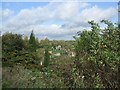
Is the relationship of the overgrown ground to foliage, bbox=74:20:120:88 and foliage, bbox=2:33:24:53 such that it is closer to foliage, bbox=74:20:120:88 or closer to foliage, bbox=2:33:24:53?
foliage, bbox=74:20:120:88

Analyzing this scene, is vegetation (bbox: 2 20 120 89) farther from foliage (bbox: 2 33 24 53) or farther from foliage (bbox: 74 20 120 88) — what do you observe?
foliage (bbox: 2 33 24 53)

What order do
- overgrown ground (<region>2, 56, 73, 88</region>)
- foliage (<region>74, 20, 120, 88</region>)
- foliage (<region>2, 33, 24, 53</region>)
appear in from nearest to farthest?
foliage (<region>74, 20, 120, 88</region>) < overgrown ground (<region>2, 56, 73, 88</region>) < foliage (<region>2, 33, 24, 53</region>)

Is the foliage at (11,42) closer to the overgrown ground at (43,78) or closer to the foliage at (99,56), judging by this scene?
the overgrown ground at (43,78)

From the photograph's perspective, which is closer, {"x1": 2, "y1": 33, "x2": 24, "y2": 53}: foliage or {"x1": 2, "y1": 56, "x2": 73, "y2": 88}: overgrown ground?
{"x1": 2, "y1": 56, "x2": 73, "y2": 88}: overgrown ground

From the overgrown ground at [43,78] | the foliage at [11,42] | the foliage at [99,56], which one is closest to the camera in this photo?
the foliage at [99,56]

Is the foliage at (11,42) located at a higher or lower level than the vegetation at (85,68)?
higher

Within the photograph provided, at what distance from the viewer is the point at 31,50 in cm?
921

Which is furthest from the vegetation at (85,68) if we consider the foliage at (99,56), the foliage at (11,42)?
the foliage at (11,42)

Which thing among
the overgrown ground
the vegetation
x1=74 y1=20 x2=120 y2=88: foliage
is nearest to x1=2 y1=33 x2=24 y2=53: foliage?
the overgrown ground

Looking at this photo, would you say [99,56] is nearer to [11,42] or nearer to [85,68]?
[85,68]

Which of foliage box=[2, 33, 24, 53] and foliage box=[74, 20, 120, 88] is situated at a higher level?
foliage box=[2, 33, 24, 53]

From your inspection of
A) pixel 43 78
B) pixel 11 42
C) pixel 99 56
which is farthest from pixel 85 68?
pixel 11 42

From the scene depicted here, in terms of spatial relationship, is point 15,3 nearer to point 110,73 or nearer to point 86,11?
point 86,11

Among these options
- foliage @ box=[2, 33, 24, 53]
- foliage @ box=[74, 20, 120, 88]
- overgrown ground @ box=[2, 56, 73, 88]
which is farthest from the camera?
foliage @ box=[2, 33, 24, 53]
